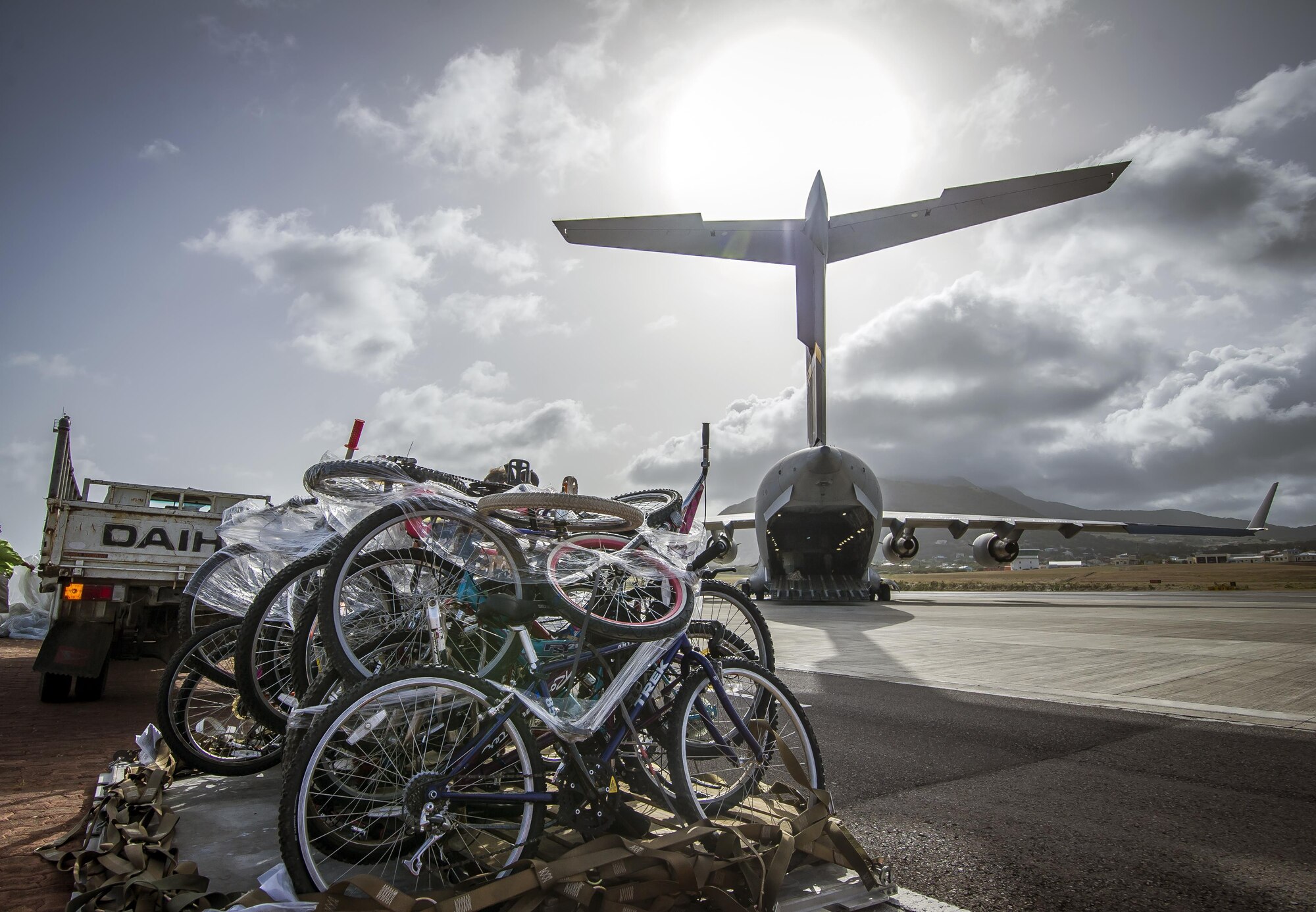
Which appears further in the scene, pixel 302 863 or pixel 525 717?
pixel 525 717

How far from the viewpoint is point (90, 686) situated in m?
7.41

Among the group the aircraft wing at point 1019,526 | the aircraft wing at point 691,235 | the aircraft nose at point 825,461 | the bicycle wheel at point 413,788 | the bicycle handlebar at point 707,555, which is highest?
the aircraft wing at point 691,235

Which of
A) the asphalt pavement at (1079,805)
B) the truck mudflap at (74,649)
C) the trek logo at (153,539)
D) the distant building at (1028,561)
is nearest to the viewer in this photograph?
the asphalt pavement at (1079,805)

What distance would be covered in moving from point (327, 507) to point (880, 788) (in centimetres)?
339

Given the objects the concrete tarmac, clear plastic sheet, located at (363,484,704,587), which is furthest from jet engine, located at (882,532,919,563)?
clear plastic sheet, located at (363,484,704,587)

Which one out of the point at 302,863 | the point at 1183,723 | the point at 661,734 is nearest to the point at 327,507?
the point at 302,863

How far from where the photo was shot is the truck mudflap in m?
6.88

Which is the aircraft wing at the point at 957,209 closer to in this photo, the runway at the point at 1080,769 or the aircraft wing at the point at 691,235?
the aircraft wing at the point at 691,235

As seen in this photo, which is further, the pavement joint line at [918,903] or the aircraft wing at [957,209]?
the aircraft wing at [957,209]

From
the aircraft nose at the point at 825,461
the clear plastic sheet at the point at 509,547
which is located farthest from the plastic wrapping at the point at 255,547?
the aircraft nose at the point at 825,461

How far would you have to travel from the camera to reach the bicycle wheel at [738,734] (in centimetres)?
317

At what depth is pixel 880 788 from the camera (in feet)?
13.6

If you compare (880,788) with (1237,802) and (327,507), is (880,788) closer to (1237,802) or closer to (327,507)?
(1237,802)

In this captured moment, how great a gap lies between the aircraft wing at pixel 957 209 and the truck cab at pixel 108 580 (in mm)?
21870
